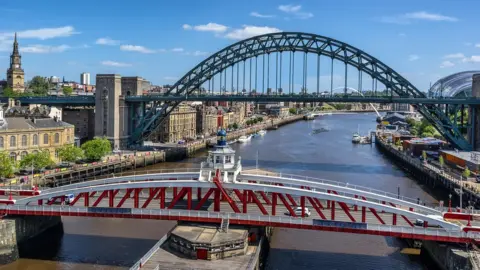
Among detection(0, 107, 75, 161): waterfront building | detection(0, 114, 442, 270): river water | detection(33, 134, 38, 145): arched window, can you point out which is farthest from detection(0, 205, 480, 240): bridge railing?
detection(33, 134, 38, 145): arched window

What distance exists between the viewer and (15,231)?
84.3 feet

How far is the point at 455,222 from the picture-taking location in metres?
22.9

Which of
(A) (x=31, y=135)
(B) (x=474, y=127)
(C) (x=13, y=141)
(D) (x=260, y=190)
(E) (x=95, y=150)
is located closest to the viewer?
(D) (x=260, y=190)

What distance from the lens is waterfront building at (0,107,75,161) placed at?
4734 cm

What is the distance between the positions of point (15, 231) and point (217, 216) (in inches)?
410

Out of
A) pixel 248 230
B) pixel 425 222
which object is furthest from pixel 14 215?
pixel 425 222

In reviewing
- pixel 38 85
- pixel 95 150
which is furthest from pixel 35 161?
pixel 38 85

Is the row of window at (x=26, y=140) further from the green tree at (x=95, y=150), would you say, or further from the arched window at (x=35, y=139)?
the green tree at (x=95, y=150)

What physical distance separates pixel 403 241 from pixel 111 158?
3685 cm

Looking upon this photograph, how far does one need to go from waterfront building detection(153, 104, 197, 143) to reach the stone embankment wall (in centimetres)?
5172

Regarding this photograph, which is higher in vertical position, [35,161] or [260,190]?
[260,190]

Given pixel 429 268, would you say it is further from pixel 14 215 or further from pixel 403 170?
pixel 403 170

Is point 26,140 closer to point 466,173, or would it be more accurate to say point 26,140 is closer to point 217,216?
point 217,216

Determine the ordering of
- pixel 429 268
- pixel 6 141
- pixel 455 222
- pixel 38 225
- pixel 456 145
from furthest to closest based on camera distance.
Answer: pixel 456 145, pixel 6 141, pixel 38 225, pixel 429 268, pixel 455 222
